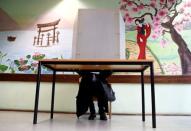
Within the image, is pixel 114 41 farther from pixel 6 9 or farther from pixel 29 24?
pixel 6 9

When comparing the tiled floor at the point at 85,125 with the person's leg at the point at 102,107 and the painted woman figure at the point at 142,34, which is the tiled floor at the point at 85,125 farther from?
the painted woman figure at the point at 142,34

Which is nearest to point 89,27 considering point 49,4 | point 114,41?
point 114,41

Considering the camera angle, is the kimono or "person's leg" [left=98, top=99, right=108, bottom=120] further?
the kimono

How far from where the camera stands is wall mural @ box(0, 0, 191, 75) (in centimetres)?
321

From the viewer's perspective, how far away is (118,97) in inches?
125

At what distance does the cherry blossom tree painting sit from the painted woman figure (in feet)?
0.18

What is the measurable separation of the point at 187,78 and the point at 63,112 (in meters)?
1.86

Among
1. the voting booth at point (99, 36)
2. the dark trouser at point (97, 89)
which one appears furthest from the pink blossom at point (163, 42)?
the dark trouser at point (97, 89)

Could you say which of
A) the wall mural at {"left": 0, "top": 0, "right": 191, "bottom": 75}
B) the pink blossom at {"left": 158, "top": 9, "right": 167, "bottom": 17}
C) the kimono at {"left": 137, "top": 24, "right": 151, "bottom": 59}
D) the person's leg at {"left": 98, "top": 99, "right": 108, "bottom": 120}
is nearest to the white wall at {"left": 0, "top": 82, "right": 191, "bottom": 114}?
the wall mural at {"left": 0, "top": 0, "right": 191, "bottom": 75}

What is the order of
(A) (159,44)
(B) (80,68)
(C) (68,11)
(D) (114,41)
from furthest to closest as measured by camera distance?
(C) (68,11)
(A) (159,44)
(D) (114,41)
(B) (80,68)

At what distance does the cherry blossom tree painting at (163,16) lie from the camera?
3225 millimetres

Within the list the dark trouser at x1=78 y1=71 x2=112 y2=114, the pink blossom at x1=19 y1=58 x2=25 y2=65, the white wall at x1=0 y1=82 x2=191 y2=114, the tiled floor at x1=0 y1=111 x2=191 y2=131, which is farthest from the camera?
the pink blossom at x1=19 y1=58 x2=25 y2=65

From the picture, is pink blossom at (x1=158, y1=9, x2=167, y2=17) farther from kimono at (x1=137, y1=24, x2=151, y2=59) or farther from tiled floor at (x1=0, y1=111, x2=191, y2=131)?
tiled floor at (x1=0, y1=111, x2=191, y2=131)

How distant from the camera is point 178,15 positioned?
10.8 ft
